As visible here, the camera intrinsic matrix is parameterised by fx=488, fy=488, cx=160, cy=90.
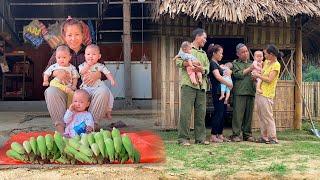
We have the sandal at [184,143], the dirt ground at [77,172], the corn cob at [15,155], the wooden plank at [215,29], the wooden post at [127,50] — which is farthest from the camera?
the wooden post at [127,50]

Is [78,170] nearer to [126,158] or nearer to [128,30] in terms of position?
[126,158]

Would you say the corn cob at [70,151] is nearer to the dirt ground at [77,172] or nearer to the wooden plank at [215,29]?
the dirt ground at [77,172]

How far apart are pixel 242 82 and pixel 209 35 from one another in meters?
1.80

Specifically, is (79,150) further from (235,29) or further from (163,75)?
(235,29)

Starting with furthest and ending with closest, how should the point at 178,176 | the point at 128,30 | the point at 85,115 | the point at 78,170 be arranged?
the point at 128,30, the point at 85,115, the point at 178,176, the point at 78,170

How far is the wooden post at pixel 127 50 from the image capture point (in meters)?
11.1

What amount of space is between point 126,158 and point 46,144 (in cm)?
80

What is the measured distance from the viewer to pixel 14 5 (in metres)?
12.8

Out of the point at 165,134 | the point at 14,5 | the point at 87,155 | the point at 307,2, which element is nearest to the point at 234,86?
the point at 165,134

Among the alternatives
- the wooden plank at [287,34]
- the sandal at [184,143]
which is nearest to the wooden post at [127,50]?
the wooden plank at [287,34]

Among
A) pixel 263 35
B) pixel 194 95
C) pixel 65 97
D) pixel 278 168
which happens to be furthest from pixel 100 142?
pixel 263 35

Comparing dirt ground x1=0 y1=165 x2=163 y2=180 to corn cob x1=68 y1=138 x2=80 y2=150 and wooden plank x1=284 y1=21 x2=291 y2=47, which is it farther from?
wooden plank x1=284 y1=21 x2=291 y2=47

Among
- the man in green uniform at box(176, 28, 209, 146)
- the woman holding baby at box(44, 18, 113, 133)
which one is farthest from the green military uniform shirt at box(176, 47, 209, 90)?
the woman holding baby at box(44, 18, 113, 133)

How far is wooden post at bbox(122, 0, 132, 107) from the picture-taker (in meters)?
11.1
